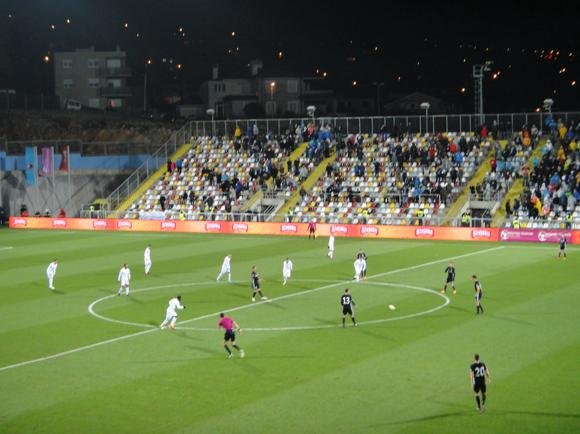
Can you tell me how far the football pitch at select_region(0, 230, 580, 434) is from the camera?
2262 cm

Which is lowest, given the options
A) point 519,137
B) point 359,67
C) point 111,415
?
point 111,415

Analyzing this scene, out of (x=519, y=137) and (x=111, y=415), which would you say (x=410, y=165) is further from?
(x=111, y=415)

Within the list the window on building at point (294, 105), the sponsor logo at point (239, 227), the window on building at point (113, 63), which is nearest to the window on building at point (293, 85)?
the window on building at point (294, 105)

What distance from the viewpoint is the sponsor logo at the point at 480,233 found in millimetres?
61447

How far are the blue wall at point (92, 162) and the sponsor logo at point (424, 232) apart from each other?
103 ft

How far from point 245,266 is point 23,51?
4898 inches

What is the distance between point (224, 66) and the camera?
585 ft

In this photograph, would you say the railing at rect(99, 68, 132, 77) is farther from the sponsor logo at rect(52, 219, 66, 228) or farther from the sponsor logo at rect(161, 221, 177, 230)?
the sponsor logo at rect(161, 221, 177, 230)

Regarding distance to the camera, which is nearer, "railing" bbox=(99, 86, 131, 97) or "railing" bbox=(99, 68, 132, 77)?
"railing" bbox=(99, 86, 131, 97)

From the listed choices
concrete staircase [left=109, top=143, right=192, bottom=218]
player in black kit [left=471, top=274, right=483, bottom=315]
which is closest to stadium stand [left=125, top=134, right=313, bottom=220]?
concrete staircase [left=109, top=143, right=192, bottom=218]

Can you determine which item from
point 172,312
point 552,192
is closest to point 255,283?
point 172,312

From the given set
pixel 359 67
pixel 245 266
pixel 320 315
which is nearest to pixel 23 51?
pixel 359 67

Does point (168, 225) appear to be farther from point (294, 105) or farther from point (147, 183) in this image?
point (294, 105)

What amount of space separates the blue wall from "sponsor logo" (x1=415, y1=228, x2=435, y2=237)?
31.2 m
